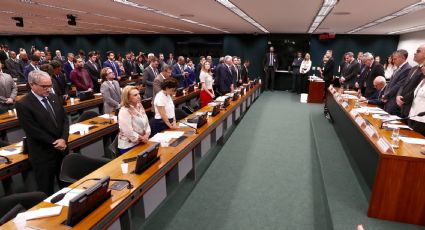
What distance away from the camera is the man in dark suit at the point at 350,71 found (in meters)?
7.43

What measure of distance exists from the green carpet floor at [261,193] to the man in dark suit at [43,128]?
117 centimetres

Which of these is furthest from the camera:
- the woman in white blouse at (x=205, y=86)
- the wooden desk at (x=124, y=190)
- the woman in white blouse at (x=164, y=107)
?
the woman in white blouse at (x=205, y=86)

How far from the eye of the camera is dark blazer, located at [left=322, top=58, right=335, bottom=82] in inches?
357

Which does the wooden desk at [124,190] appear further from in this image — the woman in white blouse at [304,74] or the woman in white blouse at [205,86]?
the woman in white blouse at [304,74]

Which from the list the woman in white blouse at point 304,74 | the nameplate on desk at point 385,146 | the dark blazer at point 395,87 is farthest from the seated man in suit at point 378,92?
the woman in white blouse at point 304,74

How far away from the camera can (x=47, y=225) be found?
5.63 feet

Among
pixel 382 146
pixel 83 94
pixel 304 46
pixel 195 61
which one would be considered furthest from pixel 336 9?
pixel 195 61

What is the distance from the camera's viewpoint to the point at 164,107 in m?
3.75

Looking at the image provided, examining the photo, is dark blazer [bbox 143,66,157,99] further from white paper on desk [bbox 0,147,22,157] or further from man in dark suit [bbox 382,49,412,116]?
man in dark suit [bbox 382,49,412,116]

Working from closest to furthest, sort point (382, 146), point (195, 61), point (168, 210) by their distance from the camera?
point (382, 146) < point (168, 210) < point (195, 61)

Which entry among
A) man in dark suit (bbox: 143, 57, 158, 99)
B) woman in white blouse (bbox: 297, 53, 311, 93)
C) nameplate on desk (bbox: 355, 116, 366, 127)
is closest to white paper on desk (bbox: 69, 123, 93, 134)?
man in dark suit (bbox: 143, 57, 158, 99)

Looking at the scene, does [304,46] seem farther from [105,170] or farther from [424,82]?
[105,170]

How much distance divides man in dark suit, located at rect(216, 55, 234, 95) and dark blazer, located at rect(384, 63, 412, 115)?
146 inches

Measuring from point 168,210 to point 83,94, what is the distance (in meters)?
3.76
